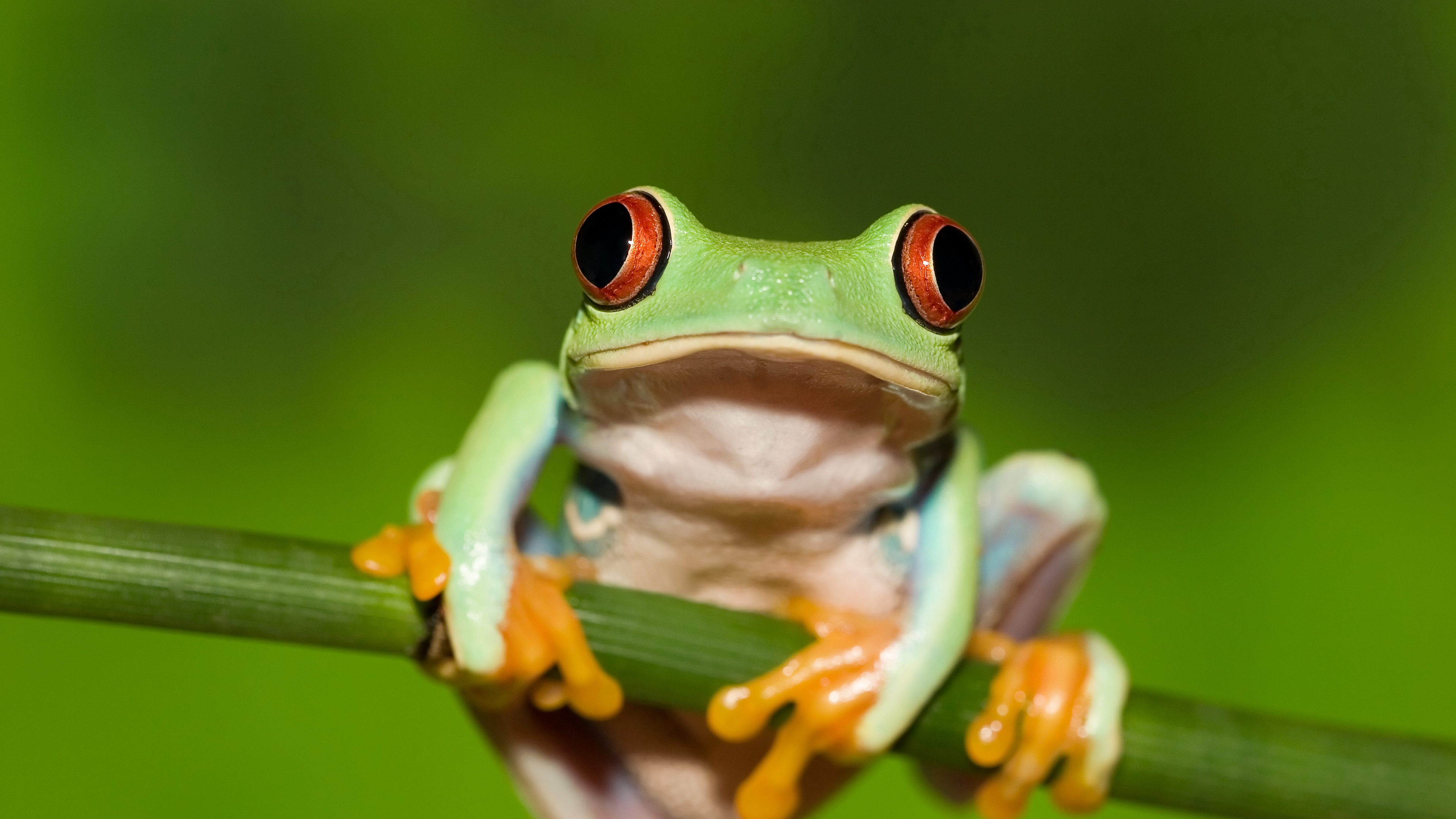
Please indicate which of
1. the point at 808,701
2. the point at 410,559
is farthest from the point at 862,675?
the point at 410,559

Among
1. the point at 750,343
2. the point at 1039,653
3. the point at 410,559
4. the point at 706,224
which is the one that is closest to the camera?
the point at 750,343

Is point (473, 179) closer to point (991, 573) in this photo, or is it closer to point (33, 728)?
point (33, 728)

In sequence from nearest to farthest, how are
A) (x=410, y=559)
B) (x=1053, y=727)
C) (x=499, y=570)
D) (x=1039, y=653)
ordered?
(x=410, y=559), (x=499, y=570), (x=1053, y=727), (x=1039, y=653)

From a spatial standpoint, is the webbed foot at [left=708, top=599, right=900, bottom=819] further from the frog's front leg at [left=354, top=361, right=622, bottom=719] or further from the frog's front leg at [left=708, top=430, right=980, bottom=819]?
the frog's front leg at [left=354, top=361, right=622, bottom=719]

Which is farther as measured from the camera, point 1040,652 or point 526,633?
point 1040,652

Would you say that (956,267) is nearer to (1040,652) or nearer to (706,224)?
(1040,652)

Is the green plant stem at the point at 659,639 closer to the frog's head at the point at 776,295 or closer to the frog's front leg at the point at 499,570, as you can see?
the frog's front leg at the point at 499,570

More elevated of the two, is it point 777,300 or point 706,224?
point 777,300
